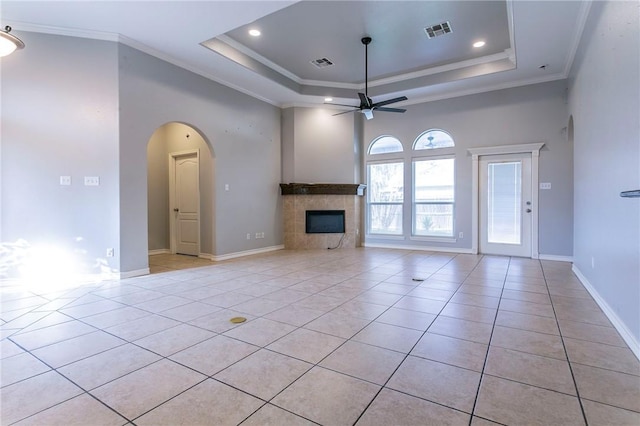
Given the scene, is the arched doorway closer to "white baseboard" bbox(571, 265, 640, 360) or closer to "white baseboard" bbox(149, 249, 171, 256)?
"white baseboard" bbox(149, 249, 171, 256)

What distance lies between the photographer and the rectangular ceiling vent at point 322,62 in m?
5.75

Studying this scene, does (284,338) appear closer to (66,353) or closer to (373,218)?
(66,353)

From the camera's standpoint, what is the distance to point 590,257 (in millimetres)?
3682

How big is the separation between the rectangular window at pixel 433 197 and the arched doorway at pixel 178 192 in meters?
4.39

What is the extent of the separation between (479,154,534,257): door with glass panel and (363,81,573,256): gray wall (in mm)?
234

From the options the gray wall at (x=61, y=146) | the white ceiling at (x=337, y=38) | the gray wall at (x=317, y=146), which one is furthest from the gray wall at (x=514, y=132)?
the gray wall at (x=61, y=146)

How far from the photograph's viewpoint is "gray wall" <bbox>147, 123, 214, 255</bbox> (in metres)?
6.12

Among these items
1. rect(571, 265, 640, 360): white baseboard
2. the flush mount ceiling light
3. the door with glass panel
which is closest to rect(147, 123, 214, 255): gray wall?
the flush mount ceiling light

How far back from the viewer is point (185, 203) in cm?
666

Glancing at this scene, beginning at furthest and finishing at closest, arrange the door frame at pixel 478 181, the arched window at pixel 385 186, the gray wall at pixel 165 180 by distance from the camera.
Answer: the arched window at pixel 385 186, the gray wall at pixel 165 180, the door frame at pixel 478 181

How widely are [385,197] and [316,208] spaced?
1652 millimetres

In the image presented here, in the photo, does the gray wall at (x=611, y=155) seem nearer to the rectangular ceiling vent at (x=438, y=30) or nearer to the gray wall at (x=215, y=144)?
the rectangular ceiling vent at (x=438, y=30)

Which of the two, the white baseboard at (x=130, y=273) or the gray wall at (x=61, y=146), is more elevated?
the gray wall at (x=61, y=146)

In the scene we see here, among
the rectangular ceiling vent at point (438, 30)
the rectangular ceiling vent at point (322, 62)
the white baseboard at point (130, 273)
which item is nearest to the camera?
the white baseboard at point (130, 273)
